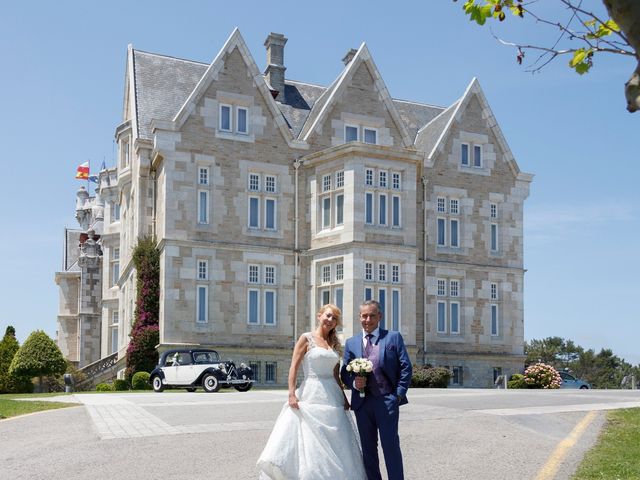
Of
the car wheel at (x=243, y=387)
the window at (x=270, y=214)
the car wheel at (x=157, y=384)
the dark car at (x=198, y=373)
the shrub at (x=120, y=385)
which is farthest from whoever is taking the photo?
the window at (x=270, y=214)

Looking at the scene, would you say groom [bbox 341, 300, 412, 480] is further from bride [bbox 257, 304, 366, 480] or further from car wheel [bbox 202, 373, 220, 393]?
car wheel [bbox 202, 373, 220, 393]

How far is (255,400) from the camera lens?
2180 centimetres

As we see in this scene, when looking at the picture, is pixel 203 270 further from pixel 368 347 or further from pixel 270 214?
pixel 368 347

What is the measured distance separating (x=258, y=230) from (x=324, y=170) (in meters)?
3.68

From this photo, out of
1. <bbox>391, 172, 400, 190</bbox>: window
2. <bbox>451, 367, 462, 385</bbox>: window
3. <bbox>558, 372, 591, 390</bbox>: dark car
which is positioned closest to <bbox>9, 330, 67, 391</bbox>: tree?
<bbox>391, 172, 400, 190</bbox>: window

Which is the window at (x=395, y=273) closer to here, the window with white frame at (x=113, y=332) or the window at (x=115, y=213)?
the window with white frame at (x=113, y=332)

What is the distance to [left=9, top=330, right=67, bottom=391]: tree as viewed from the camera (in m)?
38.0

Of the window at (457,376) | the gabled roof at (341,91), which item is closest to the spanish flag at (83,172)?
the gabled roof at (341,91)

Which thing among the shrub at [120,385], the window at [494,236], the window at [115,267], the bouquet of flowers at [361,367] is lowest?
the shrub at [120,385]

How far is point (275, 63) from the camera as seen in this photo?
41.4 metres

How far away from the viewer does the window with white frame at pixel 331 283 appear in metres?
35.2

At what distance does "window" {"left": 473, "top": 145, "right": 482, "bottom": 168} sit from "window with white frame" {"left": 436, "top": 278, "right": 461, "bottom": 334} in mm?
5681

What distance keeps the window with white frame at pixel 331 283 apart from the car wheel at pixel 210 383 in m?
8.42

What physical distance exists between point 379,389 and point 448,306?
29.7 meters
